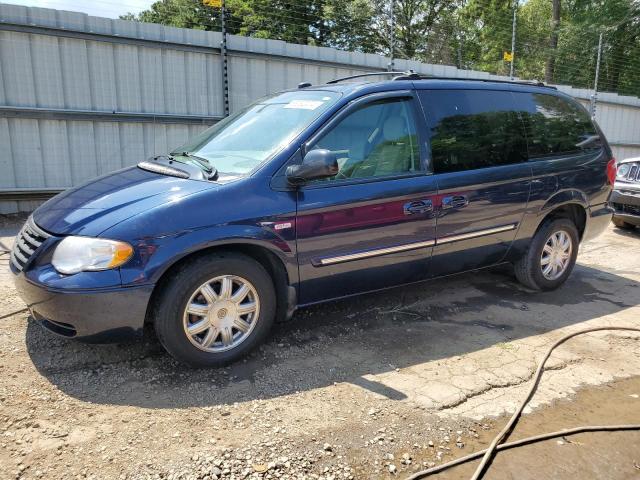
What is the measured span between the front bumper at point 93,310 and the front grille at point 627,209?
726cm

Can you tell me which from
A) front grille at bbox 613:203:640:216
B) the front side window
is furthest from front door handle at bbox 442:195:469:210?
front grille at bbox 613:203:640:216

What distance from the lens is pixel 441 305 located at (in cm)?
467

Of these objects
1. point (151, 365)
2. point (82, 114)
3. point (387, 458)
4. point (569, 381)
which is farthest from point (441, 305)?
point (82, 114)

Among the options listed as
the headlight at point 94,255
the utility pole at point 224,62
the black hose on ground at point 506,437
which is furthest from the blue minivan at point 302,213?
the utility pole at point 224,62

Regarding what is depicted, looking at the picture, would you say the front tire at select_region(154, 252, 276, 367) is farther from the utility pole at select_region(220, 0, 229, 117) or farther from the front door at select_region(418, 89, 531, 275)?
the utility pole at select_region(220, 0, 229, 117)

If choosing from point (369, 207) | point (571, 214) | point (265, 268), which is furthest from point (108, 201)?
point (571, 214)

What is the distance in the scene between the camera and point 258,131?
12.9ft

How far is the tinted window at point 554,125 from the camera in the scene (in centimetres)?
480

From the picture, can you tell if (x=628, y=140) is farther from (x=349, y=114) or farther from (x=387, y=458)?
(x=387, y=458)

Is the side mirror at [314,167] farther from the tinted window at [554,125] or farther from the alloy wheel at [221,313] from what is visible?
the tinted window at [554,125]

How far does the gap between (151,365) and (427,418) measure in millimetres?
1759

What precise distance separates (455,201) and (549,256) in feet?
4.99

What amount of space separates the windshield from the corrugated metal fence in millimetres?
4259

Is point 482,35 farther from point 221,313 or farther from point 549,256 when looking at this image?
point 221,313
